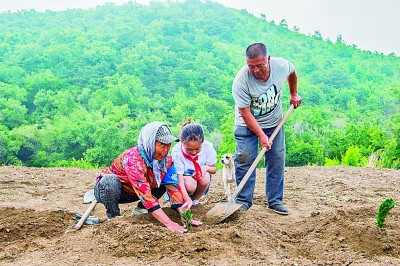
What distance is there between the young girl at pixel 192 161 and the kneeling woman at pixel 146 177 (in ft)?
0.64

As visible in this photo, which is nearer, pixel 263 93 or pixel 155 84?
pixel 263 93

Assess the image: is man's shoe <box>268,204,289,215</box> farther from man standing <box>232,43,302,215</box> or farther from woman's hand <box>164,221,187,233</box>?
woman's hand <box>164,221,187,233</box>

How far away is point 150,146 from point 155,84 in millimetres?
49368

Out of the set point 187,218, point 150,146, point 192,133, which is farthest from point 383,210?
point 150,146

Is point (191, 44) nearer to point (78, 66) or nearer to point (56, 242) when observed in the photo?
point (78, 66)

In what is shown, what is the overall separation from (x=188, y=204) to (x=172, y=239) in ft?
1.88

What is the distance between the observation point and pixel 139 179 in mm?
3584

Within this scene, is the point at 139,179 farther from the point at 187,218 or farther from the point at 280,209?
the point at 280,209

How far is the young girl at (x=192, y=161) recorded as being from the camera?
379 cm

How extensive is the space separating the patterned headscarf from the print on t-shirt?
1.12 meters

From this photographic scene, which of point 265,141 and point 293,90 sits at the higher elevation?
point 293,90

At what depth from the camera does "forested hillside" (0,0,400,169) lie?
33.7 meters

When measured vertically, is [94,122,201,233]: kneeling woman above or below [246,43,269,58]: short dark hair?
below

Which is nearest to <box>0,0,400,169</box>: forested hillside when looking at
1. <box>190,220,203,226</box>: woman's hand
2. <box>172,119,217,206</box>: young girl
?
<box>172,119,217,206</box>: young girl
